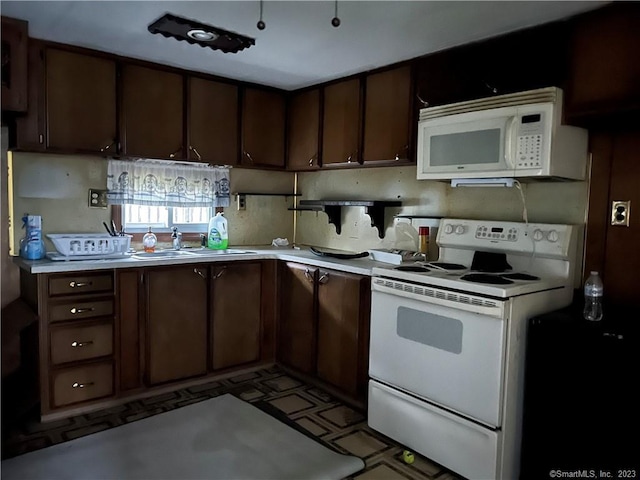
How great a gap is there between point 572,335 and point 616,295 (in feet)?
1.75

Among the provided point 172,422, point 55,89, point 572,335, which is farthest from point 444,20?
point 172,422

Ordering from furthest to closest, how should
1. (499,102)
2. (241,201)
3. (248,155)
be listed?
(241,201) → (248,155) → (499,102)

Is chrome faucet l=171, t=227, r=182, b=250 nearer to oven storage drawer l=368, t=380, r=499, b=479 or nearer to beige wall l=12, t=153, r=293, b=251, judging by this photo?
beige wall l=12, t=153, r=293, b=251

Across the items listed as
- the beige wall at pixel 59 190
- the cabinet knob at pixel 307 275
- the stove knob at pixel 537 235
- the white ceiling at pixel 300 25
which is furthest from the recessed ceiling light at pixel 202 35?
the stove knob at pixel 537 235

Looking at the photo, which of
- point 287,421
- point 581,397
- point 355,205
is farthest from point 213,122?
point 581,397

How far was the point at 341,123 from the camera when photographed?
11.0 feet

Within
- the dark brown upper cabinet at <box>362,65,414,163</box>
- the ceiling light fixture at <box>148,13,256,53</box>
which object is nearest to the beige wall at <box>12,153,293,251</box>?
the ceiling light fixture at <box>148,13,256,53</box>

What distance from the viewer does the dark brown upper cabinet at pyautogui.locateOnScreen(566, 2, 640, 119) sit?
1976 millimetres

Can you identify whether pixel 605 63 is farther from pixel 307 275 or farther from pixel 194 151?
pixel 194 151

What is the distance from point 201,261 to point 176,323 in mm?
423

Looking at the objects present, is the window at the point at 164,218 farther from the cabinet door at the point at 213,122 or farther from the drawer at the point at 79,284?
the drawer at the point at 79,284

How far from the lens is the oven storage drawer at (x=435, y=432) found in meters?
2.08

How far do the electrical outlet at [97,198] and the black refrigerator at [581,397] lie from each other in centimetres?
268

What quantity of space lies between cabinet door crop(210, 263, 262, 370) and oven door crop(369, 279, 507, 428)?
1.11 m
